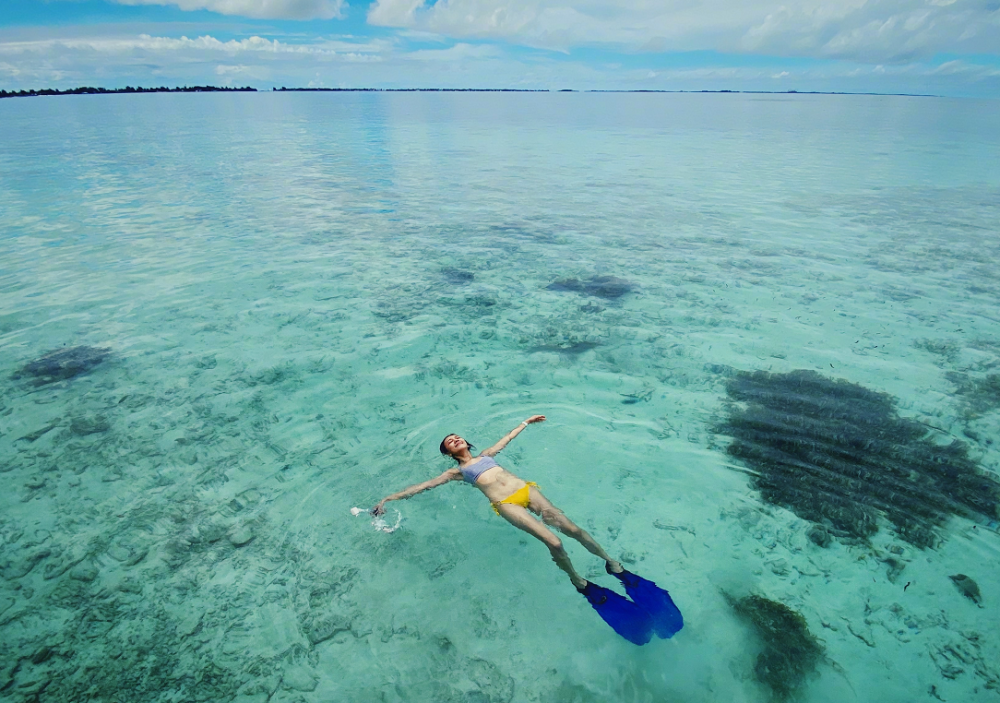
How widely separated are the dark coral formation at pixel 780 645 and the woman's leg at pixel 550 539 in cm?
207

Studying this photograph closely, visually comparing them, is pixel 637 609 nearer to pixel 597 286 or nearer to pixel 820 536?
pixel 820 536

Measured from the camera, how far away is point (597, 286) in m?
16.1

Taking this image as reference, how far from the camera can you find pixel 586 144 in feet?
198

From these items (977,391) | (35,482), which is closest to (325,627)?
(35,482)

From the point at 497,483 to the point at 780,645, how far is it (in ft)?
12.9

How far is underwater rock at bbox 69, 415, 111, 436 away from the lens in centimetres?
960

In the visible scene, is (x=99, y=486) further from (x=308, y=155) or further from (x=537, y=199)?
(x=308, y=155)

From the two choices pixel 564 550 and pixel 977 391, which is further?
pixel 977 391

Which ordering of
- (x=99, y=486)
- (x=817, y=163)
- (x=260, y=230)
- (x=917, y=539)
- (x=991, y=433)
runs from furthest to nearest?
(x=817, y=163) < (x=260, y=230) < (x=991, y=433) < (x=99, y=486) < (x=917, y=539)

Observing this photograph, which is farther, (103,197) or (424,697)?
(103,197)

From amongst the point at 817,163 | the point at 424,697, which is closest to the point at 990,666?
the point at 424,697

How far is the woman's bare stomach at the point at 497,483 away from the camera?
7133mm

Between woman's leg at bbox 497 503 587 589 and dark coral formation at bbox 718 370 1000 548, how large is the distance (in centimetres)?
381

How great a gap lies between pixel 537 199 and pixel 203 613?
88.2ft
